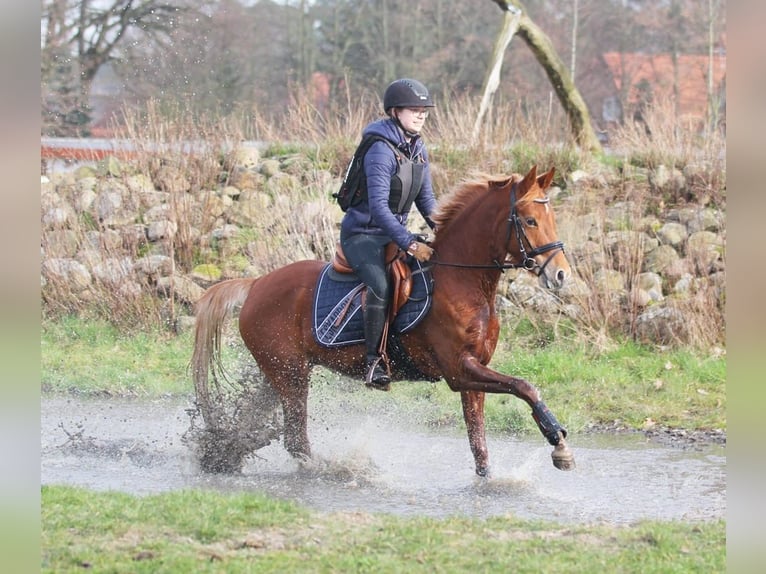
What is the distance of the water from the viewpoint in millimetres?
6777

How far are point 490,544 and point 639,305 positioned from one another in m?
6.70

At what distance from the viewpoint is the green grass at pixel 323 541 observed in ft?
16.9

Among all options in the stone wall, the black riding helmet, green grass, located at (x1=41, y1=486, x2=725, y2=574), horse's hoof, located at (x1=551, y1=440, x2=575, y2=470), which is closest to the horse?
horse's hoof, located at (x1=551, y1=440, x2=575, y2=470)

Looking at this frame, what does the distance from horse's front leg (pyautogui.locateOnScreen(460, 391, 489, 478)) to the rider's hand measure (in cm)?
105

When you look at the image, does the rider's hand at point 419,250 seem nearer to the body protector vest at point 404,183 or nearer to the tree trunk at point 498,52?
the body protector vest at point 404,183

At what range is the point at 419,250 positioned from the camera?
6844 mm

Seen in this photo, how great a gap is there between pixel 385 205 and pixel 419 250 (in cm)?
37

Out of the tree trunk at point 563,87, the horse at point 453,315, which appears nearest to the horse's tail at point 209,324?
the horse at point 453,315

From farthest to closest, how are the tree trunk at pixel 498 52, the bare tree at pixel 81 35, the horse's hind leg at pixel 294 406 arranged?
the bare tree at pixel 81 35, the tree trunk at pixel 498 52, the horse's hind leg at pixel 294 406

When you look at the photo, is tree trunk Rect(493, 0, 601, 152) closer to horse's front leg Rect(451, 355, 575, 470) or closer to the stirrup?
the stirrup

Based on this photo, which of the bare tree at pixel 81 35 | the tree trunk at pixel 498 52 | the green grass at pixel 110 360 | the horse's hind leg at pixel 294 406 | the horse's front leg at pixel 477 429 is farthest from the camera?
the bare tree at pixel 81 35

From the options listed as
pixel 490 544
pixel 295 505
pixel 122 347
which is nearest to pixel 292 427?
pixel 295 505
